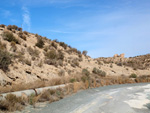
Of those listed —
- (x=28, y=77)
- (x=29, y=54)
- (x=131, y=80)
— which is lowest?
(x=131, y=80)

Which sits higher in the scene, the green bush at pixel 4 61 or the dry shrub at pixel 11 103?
the green bush at pixel 4 61

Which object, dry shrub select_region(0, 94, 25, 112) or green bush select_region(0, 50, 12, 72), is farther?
green bush select_region(0, 50, 12, 72)

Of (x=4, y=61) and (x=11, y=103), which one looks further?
(x=4, y=61)

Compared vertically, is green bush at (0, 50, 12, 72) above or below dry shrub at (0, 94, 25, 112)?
above

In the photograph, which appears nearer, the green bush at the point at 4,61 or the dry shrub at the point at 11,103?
the dry shrub at the point at 11,103

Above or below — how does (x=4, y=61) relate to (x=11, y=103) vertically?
above

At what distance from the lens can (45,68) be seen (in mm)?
17750

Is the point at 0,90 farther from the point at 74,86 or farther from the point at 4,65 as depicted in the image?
the point at 74,86

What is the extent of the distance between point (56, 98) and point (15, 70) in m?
6.17

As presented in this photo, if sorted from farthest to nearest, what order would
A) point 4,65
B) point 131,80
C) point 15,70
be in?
1. point 131,80
2. point 15,70
3. point 4,65

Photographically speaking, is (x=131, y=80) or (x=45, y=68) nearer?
(x=45, y=68)

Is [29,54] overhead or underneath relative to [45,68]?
overhead

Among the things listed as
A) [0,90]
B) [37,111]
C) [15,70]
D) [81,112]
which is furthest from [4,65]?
[81,112]

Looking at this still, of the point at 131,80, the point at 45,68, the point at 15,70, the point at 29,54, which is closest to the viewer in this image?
the point at 15,70
